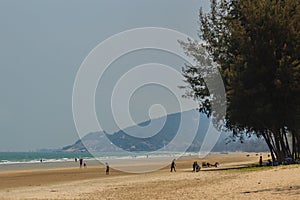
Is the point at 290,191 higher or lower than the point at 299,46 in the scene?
lower

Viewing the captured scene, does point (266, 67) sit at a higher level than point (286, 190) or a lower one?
higher

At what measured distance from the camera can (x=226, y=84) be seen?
4184 centimetres

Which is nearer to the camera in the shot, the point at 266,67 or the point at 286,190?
the point at 286,190

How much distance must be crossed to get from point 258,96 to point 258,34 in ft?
15.2

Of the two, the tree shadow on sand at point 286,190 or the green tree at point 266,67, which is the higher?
the green tree at point 266,67

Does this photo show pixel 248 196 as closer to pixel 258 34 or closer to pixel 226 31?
pixel 258 34

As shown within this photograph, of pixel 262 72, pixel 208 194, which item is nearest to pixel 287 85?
pixel 262 72

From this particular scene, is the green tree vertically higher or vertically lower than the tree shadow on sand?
higher

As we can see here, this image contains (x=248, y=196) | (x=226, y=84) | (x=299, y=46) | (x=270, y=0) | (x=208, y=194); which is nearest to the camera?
(x=248, y=196)

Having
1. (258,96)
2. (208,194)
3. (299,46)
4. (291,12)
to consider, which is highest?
(291,12)

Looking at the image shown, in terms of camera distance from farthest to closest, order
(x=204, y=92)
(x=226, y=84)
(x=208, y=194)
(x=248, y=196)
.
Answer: (x=204, y=92) < (x=226, y=84) < (x=208, y=194) < (x=248, y=196)

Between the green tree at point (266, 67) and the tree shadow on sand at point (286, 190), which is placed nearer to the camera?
the tree shadow on sand at point (286, 190)

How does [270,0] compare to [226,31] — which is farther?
[226,31]

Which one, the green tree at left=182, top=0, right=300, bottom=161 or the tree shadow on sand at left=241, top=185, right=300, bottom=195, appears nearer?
the tree shadow on sand at left=241, top=185, right=300, bottom=195
